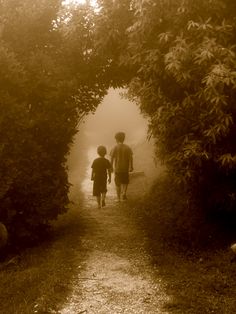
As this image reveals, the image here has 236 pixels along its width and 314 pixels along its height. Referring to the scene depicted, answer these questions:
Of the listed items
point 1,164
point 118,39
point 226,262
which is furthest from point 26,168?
point 226,262

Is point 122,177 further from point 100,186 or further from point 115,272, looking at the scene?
point 115,272

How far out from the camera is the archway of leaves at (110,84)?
10.3 meters

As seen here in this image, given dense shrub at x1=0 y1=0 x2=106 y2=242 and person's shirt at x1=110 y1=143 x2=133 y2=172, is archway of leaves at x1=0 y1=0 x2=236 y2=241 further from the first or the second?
person's shirt at x1=110 y1=143 x2=133 y2=172

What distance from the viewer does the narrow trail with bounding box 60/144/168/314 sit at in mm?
8312

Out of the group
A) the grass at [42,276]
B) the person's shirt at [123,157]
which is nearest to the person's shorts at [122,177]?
the person's shirt at [123,157]

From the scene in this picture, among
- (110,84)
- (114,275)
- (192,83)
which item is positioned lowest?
(114,275)

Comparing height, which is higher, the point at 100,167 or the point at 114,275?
the point at 100,167

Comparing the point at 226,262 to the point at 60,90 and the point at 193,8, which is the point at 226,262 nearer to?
the point at 193,8

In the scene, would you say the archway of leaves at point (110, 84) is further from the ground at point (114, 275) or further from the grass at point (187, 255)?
the ground at point (114, 275)

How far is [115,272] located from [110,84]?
7262 mm

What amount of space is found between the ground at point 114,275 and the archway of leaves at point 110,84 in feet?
4.55

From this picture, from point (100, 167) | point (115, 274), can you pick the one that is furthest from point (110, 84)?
point (115, 274)

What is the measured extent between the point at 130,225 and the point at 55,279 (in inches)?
193

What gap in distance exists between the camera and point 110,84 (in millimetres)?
15555
